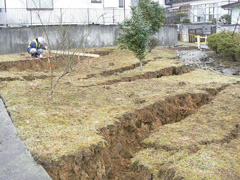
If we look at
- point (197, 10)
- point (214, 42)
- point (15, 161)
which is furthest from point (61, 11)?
point (197, 10)

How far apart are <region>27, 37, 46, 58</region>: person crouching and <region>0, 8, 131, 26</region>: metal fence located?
1.50 m

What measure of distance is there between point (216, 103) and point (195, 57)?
9.93m

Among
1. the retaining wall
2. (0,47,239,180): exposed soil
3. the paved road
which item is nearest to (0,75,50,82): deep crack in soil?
(0,47,239,180): exposed soil

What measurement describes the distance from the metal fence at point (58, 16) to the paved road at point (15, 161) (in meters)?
11.0

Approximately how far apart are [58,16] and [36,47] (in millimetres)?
5416

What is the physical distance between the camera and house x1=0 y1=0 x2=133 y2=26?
17719 mm

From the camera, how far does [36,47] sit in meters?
14.3

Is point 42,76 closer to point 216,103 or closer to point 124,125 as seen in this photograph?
point 124,125

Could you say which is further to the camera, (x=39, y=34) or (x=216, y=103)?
(x=39, y=34)

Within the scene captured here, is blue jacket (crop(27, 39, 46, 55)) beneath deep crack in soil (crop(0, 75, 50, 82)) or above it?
above

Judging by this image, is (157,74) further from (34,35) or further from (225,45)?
(34,35)

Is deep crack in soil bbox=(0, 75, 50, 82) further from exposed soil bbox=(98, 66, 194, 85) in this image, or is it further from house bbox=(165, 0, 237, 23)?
house bbox=(165, 0, 237, 23)

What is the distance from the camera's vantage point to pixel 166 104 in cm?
831

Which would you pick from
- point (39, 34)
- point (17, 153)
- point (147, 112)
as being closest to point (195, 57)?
point (39, 34)
